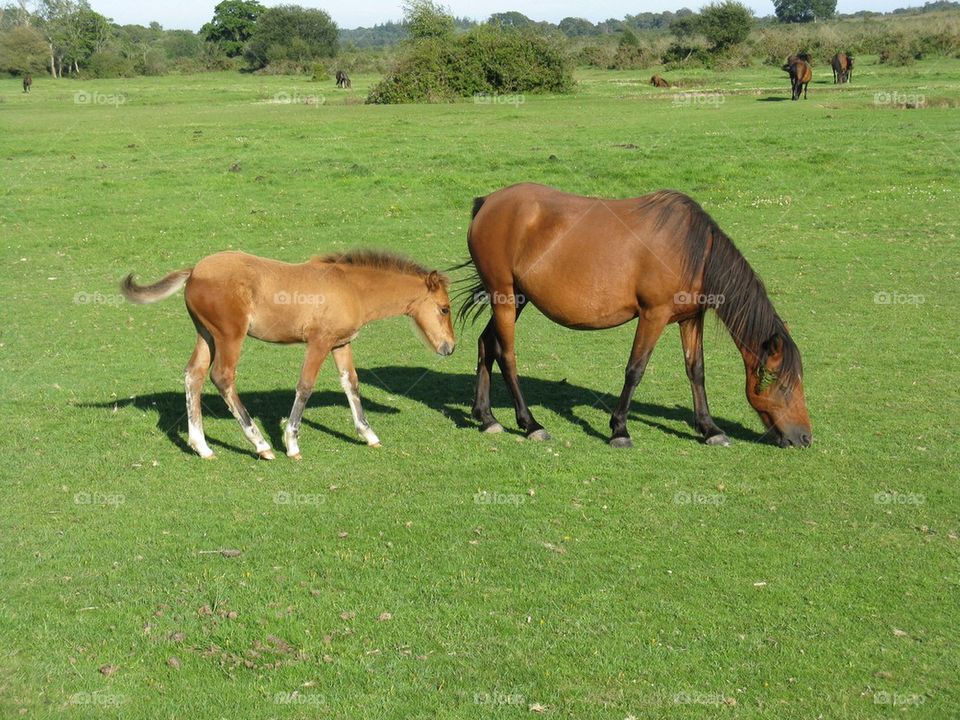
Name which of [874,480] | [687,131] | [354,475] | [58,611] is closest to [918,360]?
[874,480]

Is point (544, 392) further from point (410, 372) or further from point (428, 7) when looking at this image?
point (428, 7)

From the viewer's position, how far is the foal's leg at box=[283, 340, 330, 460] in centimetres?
936

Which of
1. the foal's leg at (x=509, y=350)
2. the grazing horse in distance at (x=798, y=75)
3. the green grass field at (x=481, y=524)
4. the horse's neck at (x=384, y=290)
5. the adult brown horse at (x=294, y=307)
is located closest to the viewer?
the green grass field at (x=481, y=524)

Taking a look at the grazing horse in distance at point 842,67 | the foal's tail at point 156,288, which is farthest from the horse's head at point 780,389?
the grazing horse in distance at point 842,67

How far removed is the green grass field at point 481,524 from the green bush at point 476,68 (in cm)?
2450

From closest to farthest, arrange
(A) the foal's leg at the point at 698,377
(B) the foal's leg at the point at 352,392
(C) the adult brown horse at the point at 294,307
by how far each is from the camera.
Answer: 1. (C) the adult brown horse at the point at 294,307
2. (B) the foal's leg at the point at 352,392
3. (A) the foal's leg at the point at 698,377

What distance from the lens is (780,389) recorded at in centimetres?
947

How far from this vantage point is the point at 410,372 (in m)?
12.6

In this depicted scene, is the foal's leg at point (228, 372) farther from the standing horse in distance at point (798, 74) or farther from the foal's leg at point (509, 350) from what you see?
the standing horse in distance at point (798, 74)

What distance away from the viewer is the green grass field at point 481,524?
19.4ft

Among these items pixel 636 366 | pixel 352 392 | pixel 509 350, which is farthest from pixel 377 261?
pixel 636 366

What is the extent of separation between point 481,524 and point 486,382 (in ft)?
9.06

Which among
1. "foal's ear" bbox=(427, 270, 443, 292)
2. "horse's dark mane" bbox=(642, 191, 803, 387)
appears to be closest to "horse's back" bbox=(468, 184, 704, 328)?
"horse's dark mane" bbox=(642, 191, 803, 387)

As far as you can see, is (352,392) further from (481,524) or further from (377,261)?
(481,524)
